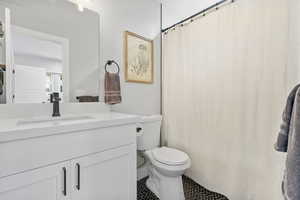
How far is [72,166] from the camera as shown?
88 cm

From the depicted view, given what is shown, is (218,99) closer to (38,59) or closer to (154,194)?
(154,194)

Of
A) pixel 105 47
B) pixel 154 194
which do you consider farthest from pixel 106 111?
pixel 154 194

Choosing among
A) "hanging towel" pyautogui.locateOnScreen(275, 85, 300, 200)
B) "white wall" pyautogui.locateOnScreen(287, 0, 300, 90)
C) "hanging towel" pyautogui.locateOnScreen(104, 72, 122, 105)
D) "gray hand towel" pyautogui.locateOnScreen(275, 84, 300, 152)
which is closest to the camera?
"hanging towel" pyautogui.locateOnScreen(275, 85, 300, 200)

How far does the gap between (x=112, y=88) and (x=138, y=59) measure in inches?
21.6

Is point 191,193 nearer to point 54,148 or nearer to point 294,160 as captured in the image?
point 294,160

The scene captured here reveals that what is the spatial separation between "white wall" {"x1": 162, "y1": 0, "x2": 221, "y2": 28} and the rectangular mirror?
1.00 metres

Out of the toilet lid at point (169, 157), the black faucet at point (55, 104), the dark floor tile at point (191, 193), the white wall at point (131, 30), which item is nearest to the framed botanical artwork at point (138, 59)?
the white wall at point (131, 30)

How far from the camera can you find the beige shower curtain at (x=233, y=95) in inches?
46.0

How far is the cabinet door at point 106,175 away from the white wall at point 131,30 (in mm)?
646

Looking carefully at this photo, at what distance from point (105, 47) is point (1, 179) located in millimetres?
1258

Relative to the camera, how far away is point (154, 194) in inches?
62.8

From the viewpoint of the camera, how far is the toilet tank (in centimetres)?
166

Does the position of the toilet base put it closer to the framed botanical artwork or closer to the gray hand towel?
the gray hand towel

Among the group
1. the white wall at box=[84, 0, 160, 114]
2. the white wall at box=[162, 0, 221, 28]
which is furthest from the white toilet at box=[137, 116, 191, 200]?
the white wall at box=[162, 0, 221, 28]
